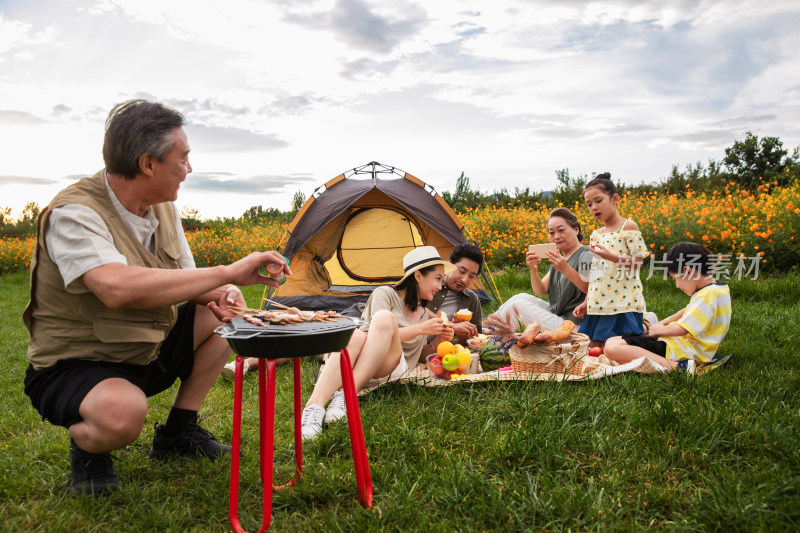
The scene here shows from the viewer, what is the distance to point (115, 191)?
2.14 metres

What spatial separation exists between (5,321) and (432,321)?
6241mm

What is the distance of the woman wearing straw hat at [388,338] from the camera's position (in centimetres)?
285

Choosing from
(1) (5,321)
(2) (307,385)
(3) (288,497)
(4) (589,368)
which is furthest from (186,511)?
(1) (5,321)

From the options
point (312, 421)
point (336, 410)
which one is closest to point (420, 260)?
point (336, 410)

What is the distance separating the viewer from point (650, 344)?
3.78m

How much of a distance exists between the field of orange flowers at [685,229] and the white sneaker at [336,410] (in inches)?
155

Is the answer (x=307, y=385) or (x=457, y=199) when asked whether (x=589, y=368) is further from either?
(x=457, y=199)

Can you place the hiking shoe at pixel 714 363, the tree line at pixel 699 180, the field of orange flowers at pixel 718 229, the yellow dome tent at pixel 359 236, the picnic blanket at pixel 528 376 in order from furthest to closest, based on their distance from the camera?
the tree line at pixel 699 180 → the field of orange flowers at pixel 718 229 → the yellow dome tent at pixel 359 236 → the hiking shoe at pixel 714 363 → the picnic blanket at pixel 528 376

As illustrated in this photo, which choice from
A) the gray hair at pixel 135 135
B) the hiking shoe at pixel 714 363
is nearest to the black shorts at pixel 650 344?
the hiking shoe at pixel 714 363

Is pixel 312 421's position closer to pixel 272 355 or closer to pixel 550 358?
pixel 272 355

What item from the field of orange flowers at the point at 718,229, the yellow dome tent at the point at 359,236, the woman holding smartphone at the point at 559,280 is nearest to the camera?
the woman holding smartphone at the point at 559,280

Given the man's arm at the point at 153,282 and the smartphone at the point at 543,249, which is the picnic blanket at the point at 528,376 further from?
the man's arm at the point at 153,282

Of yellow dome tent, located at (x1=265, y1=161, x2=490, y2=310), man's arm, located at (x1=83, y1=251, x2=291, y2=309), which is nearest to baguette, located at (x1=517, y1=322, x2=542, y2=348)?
man's arm, located at (x1=83, y1=251, x2=291, y2=309)

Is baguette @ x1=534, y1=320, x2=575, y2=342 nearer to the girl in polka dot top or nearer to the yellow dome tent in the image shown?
the girl in polka dot top
